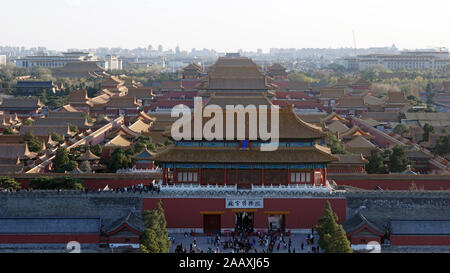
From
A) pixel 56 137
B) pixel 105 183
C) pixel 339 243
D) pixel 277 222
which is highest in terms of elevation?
pixel 56 137

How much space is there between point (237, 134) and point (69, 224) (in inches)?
340

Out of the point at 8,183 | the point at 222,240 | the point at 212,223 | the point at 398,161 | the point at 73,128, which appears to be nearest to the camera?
the point at 222,240

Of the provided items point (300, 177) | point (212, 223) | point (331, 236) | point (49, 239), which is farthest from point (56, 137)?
point (331, 236)

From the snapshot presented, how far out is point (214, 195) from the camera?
2853 cm

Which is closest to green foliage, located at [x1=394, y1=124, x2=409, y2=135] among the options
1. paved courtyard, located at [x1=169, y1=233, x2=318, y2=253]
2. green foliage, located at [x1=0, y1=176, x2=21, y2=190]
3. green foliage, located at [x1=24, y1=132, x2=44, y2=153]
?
paved courtyard, located at [x1=169, y1=233, x2=318, y2=253]

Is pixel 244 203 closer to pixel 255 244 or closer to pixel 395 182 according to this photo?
pixel 255 244

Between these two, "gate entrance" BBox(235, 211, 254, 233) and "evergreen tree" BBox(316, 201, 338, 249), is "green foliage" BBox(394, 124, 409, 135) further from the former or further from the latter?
"evergreen tree" BBox(316, 201, 338, 249)

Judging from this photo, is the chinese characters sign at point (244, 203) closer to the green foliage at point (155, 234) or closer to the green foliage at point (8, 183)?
the green foliage at point (155, 234)

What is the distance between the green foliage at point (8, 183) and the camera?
32.0 m

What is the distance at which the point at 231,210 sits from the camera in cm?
2855

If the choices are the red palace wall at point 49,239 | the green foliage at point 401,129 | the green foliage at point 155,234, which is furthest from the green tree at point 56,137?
the green foliage at point 401,129

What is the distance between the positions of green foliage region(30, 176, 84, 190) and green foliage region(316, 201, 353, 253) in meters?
12.9

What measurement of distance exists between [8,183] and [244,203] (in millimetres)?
12750
